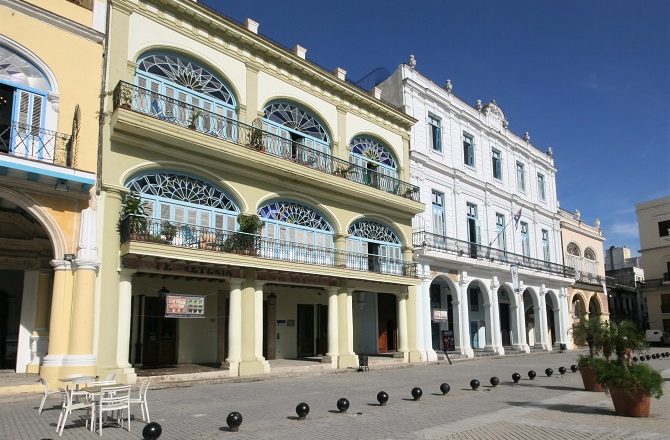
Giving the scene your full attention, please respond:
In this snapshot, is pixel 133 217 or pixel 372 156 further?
pixel 372 156

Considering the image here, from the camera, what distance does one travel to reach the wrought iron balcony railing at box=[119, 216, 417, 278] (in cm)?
1519

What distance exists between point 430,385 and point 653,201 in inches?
1744

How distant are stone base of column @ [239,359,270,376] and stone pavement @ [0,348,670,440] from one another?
61 centimetres

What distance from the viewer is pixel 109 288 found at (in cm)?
1498

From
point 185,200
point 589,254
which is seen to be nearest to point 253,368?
point 185,200

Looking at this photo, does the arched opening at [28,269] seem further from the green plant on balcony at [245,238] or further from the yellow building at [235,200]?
the green plant on balcony at [245,238]

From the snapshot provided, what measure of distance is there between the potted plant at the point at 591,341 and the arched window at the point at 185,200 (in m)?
10.7

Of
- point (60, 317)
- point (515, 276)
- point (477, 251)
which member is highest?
point (477, 251)

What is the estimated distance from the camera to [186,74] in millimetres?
17844

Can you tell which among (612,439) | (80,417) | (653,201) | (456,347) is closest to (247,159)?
(80,417)

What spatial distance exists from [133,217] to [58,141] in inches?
105

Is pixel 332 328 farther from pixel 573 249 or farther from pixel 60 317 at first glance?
pixel 573 249

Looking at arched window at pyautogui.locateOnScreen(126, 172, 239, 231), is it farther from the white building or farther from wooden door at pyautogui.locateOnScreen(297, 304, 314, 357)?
the white building

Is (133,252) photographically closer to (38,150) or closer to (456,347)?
(38,150)
